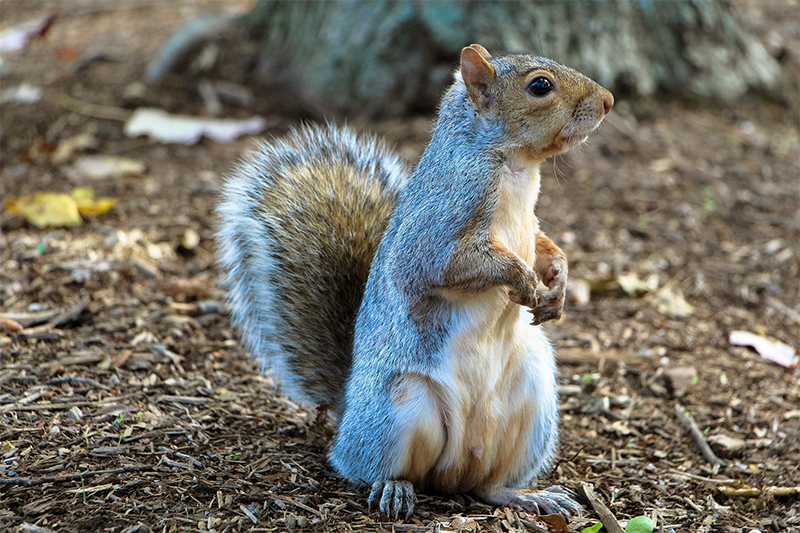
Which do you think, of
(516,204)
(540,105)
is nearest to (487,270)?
(516,204)

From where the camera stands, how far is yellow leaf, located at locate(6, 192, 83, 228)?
4.03m

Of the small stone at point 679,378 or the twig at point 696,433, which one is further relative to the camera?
the small stone at point 679,378

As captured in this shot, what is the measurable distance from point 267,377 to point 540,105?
4.98 ft

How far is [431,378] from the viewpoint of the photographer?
90.1 inches

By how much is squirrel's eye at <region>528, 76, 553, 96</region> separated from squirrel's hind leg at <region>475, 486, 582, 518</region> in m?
1.19

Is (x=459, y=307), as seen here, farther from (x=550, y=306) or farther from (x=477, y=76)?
(x=477, y=76)

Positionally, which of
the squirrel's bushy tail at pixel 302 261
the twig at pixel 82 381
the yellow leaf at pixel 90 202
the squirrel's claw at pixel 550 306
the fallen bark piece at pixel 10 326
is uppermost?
the squirrel's claw at pixel 550 306

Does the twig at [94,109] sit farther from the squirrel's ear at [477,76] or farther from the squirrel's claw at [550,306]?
the squirrel's claw at [550,306]

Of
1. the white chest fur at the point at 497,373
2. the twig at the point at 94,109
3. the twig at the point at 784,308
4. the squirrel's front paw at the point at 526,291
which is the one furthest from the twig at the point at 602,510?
the twig at the point at 94,109

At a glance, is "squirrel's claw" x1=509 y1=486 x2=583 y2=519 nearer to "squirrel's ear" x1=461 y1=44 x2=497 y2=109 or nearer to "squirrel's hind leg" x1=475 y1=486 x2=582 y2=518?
"squirrel's hind leg" x1=475 y1=486 x2=582 y2=518

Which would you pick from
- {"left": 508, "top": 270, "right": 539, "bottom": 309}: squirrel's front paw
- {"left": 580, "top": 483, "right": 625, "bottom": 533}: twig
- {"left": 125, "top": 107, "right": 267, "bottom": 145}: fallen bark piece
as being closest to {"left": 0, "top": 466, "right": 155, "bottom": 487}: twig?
{"left": 508, "top": 270, "right": 539, "bottom": 309}: squirrel's front paw

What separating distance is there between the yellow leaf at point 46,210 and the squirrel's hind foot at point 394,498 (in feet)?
8.21

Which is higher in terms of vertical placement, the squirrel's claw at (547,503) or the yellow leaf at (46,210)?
the squirrel's claw at (547,503)

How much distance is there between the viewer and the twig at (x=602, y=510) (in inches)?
90.5
